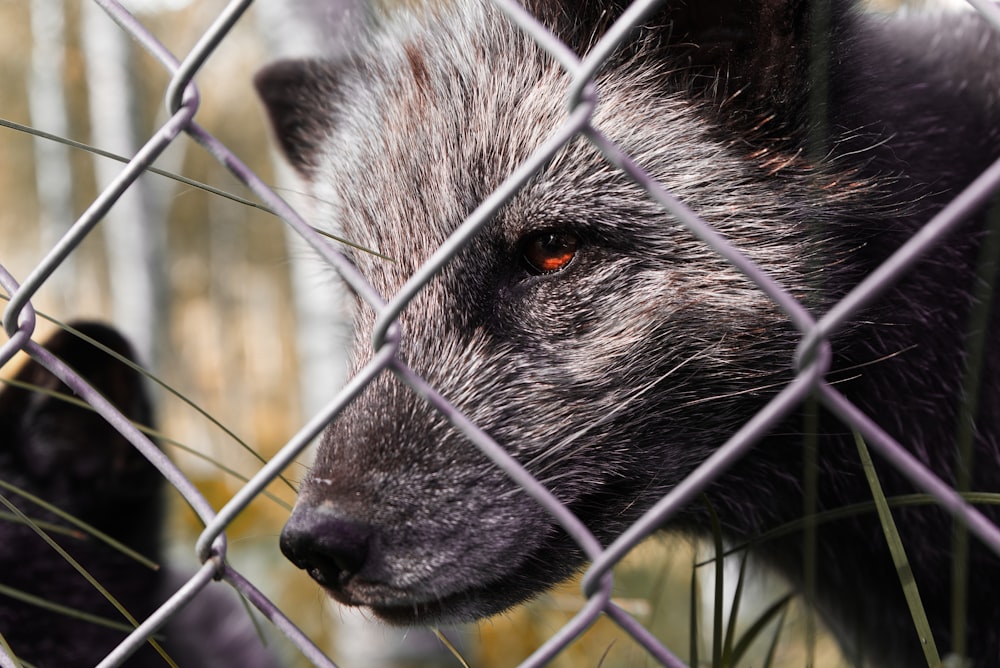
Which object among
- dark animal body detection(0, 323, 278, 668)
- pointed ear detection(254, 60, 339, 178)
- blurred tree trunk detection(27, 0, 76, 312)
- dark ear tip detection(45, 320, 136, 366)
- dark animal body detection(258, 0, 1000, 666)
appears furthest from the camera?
blurred tree trunk detection(27, 0, 76, 312)

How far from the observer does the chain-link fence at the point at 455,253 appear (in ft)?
3.37

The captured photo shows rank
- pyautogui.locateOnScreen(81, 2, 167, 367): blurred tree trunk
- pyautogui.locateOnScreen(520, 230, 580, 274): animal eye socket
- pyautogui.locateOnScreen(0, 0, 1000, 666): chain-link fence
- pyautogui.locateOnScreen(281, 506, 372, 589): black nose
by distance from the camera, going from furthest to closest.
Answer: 1. pyautogui.locateOnScreen(81, 2, 167, 367): blurred tree trunk
2. pyautogui.locateOnScreen(520, 230, 580, 274): animal eye socket
3. pyautogui.locateOnScreen(281, 506, 372, 589): black nose
4. pyautogui.locateOnScreen(0, 0, 1000, 666): chain-link fence

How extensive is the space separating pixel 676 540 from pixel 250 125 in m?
21.6

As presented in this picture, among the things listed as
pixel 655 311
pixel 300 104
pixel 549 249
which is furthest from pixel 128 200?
pixel 655 311

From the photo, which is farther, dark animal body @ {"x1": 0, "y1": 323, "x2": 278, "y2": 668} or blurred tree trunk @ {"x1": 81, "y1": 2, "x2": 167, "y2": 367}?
blurred tree trunk @ {"x1": 81, "y1": 2, "x2": 167, "y2": 367}

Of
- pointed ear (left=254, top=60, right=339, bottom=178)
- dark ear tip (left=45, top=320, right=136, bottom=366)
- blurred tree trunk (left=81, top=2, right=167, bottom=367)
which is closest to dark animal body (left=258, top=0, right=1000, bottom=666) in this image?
pointed ear (left=254, top=60, right=339, bottom=178)

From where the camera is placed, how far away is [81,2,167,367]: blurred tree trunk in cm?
1170

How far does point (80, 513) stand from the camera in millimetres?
3105

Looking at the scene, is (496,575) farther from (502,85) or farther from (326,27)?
(326,27)

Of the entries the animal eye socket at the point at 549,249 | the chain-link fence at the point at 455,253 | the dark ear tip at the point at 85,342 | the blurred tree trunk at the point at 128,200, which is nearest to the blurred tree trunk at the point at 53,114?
the blurred tree trunk at the point at 128,200

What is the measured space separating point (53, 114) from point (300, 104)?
45.9ft

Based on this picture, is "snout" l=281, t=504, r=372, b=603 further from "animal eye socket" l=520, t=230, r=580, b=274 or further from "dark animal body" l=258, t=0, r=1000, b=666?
"animal eye socket" l=520, t=230, r=580, b=274

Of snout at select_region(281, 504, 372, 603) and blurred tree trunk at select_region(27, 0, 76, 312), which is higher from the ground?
snout at select_region(281, 504, 372, 603)

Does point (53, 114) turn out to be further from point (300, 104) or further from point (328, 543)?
point (328, 543)
